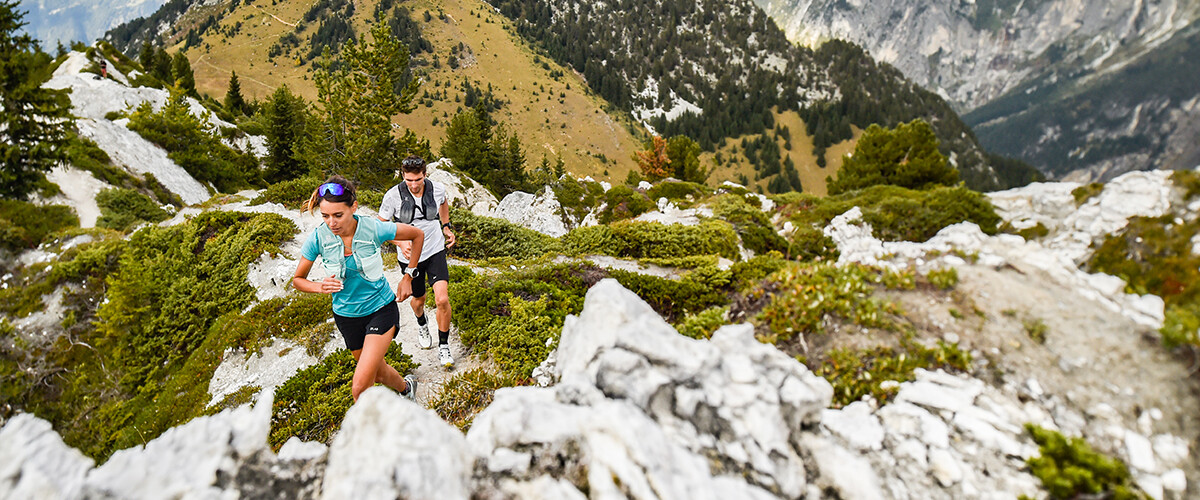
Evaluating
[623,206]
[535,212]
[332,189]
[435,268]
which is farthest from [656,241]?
[535,212]

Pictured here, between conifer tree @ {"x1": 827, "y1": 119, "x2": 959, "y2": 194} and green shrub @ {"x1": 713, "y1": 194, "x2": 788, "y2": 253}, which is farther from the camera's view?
conifer tree @ {"x1": 827, "y1": 119, "x2": 959, "y2": 194}

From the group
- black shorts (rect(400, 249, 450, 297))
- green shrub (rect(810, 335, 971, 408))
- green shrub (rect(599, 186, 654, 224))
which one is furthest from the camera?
green shrub (rect(599, 186, 654, 224))

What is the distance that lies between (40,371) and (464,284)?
12.0m

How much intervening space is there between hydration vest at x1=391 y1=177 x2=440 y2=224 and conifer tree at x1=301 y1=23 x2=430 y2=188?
962 inches

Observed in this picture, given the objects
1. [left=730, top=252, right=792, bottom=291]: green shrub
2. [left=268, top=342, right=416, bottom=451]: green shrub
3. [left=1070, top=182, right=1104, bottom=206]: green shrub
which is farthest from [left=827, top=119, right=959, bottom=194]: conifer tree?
[left=268, top=342, right=416, bottom=451]: green shrub

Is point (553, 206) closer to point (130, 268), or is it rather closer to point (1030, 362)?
point (130, 268)

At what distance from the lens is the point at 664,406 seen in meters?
4.16

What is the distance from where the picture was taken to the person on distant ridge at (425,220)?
732cm

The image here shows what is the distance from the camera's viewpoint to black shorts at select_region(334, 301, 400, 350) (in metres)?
5.84

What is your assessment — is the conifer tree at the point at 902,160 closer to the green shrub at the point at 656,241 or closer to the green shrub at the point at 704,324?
the green shrub at the point at 656,241

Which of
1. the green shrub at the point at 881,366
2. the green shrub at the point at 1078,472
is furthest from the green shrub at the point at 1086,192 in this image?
the green shrub at the point at 1078,472

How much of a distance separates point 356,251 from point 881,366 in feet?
20.6

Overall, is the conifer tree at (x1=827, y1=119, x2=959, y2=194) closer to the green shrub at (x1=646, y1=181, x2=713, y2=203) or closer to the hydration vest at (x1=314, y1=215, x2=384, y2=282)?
the green shrub at (x1=646, y1=181, x2=713, y2=203)

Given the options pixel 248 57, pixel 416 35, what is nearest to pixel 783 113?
pixel 416 35
